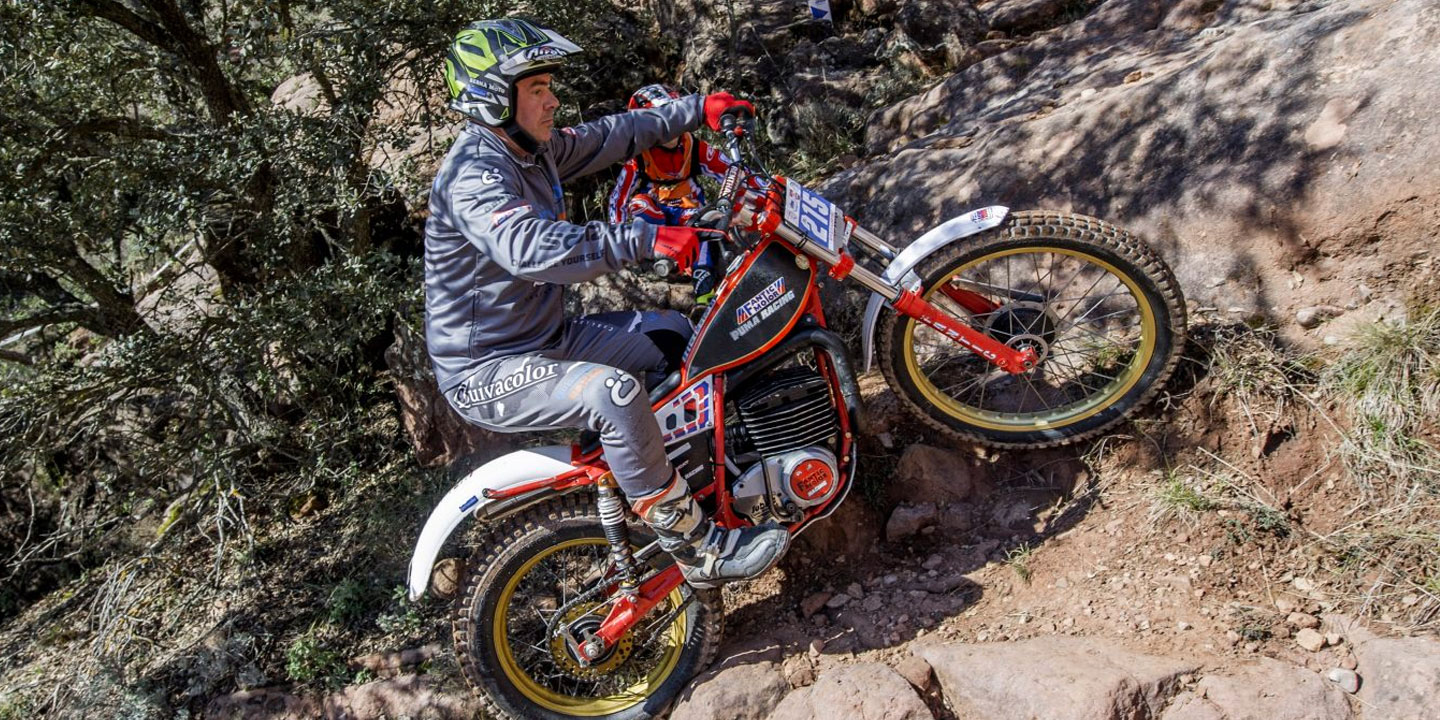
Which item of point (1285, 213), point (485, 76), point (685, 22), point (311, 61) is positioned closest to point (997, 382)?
point (1285, 213)

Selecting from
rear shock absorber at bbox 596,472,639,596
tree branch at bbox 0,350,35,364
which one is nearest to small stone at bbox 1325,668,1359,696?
rear shock absorber at bbox 596,472,639,596

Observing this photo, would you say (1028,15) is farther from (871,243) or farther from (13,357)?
(13,357)

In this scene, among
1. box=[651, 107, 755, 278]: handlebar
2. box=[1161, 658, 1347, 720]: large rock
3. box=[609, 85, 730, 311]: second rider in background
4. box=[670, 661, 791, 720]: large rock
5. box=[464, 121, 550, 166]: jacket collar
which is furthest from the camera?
box=[609, 85, 730, 311]: second rider in background

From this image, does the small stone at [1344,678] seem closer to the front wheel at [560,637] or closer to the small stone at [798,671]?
the small stone at [798,671]

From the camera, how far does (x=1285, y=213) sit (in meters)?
3.94

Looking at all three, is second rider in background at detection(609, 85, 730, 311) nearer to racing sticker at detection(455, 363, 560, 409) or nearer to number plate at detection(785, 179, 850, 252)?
number plate at detection(785, 179, 850, 252)

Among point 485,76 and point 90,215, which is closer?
point 485,76

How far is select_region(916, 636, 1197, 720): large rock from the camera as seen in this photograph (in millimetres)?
3061

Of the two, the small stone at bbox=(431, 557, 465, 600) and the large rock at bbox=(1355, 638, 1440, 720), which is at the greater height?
the small stone at bbox=(431, 557, 465, 600)

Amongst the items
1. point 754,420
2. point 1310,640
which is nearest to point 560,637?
point 754,420

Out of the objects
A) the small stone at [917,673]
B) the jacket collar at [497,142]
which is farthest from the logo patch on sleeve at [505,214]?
the small stone at [917,673]

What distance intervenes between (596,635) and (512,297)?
1.32m

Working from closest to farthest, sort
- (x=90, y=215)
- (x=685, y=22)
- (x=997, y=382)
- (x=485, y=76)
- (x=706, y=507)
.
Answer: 1. (x=485, y=76)
2. (x=706, y=507)
3. (x=997, y=382)
4. (x=90, y=215)
5. (x=685, y=22)

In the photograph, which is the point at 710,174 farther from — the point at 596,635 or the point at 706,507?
the point at 596,635
